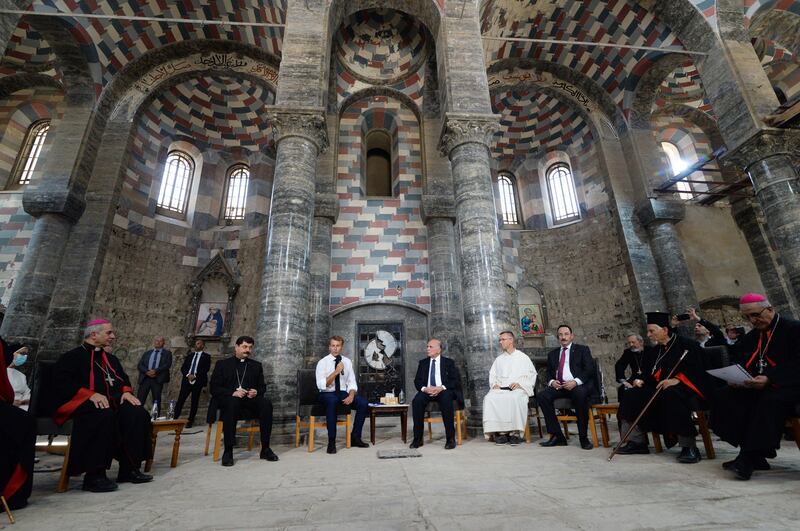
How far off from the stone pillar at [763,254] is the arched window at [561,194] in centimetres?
513

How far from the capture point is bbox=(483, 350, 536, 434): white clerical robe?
18.0 feet

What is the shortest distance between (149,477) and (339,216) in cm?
837

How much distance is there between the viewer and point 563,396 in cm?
→ 532

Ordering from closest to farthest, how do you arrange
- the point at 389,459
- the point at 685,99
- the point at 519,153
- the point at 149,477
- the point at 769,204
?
the point at 149,477 < the point at 389,459 < the point at 769,204 < the point at 685,99 < the point at 519,153

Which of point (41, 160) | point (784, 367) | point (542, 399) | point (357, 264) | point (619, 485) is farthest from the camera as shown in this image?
point (41, 160)

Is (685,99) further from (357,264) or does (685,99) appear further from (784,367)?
(784,367)

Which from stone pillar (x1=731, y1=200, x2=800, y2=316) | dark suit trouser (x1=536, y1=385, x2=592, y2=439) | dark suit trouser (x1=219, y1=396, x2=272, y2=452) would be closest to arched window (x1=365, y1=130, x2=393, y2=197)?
dark suit trouser (x1=536, y1=385, x2=592, y2=439)

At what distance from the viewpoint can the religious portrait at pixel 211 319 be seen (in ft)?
37.9

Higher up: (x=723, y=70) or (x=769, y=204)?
(x=723, y=70)

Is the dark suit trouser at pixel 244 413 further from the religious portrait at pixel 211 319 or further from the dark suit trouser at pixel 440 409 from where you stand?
the religious portrait at pixel 211 319

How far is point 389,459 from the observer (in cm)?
434

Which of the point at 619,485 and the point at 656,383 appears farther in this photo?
the point at 656,383

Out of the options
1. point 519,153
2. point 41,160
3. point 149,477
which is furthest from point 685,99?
point 41,160

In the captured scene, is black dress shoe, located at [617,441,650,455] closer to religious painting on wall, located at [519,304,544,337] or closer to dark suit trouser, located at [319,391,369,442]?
dark suit trouser, located at [319,391,369,442]
